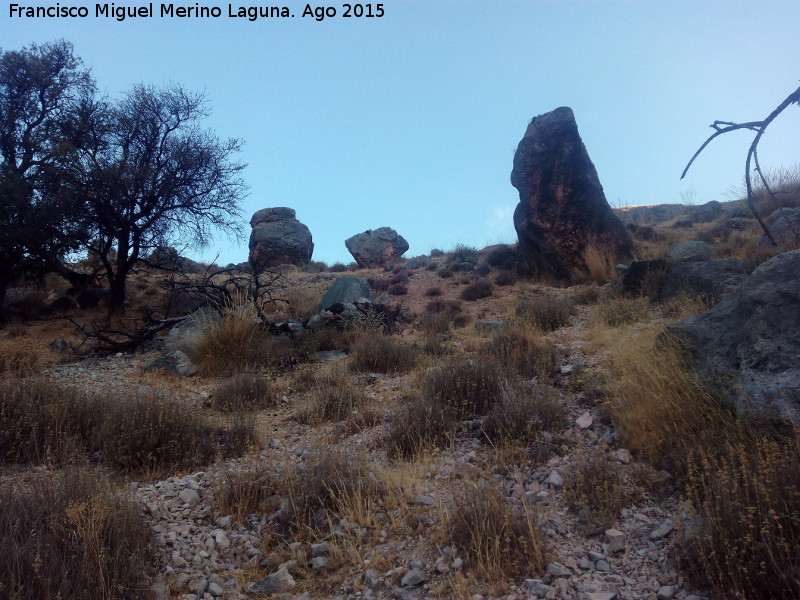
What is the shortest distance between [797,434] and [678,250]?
30.2 ft

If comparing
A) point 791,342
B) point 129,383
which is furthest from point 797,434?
point 129,383

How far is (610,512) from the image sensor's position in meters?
3.65

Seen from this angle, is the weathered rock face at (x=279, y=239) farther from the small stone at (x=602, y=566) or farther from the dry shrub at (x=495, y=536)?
the small stone at (x=602, y=566)

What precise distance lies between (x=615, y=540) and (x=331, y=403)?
339cm

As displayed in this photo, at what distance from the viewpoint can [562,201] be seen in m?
12.9

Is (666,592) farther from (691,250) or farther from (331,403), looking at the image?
(691,250)

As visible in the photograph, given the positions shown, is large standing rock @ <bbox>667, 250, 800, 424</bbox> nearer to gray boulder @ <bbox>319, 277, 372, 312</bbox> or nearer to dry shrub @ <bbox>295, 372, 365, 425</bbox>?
dry shrub @ <bbox>295, 372, 365, 425</bbox>

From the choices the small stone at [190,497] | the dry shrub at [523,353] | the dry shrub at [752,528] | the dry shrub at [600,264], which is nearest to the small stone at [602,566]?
the dry shrub at [752,528]

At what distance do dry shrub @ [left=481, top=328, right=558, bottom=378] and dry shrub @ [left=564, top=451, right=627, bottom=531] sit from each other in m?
2.13

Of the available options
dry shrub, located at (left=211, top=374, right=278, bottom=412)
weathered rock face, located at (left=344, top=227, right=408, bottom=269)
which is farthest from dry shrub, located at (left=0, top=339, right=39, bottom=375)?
weathered rock face, located at (left=344, top=227, right=408, bottom=269)

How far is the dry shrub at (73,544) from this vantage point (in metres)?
2.95

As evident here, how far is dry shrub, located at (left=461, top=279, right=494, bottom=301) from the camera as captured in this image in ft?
42.6

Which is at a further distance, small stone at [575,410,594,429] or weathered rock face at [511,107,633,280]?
weathered rock face at [511,107,633,280]

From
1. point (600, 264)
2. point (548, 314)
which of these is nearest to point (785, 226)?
point (600, 264)
